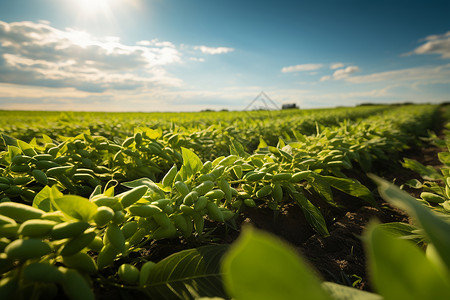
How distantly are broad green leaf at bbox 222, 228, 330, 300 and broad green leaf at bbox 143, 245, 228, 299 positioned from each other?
574 millimetres

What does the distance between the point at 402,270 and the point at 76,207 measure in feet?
2.45

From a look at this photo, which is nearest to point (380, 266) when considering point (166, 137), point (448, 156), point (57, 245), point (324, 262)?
point (57, 245)

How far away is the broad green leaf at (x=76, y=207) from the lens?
0.68m

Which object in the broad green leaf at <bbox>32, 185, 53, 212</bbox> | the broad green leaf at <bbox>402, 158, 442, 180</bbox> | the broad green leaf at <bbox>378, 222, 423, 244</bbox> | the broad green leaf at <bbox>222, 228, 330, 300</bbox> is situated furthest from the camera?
the broad green leaf at <bbox>402, 158, 442, 180</bbox>

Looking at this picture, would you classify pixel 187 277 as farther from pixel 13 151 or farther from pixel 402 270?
pixel 13 151

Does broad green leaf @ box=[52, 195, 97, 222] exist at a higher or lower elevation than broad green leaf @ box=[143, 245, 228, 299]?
higher

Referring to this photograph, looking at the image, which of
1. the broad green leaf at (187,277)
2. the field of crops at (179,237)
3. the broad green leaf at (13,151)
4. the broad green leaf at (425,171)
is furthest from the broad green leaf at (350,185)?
the broad green leaf at (13,151)

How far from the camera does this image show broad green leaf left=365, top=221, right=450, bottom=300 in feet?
0.99

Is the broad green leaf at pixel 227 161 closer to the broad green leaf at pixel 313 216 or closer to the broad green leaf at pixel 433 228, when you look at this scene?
the broad green leaf at pixel 313 216

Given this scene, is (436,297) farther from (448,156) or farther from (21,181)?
(448,156)

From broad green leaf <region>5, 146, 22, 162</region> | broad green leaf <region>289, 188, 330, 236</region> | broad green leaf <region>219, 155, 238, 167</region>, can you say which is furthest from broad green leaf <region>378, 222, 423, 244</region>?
broad green leaf <region>5, 146, 22, 162</region>

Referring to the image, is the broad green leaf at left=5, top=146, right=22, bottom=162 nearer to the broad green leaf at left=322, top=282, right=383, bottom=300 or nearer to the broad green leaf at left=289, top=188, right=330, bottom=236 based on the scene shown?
the broad green leaf at left=289, top=188, right=330, bottom=236

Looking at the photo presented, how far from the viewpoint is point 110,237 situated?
0.75 meters

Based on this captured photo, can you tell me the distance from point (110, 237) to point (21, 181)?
878mm
